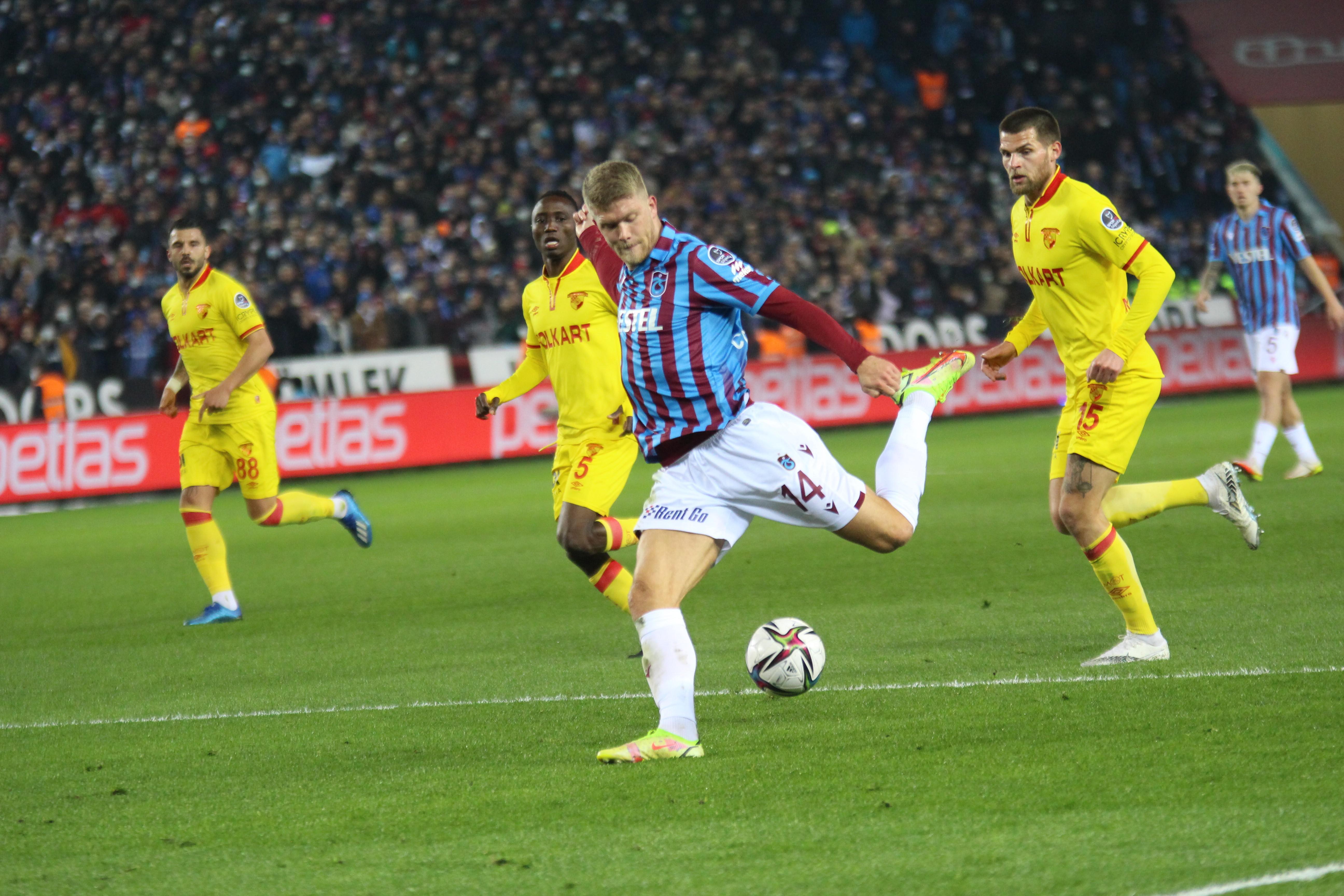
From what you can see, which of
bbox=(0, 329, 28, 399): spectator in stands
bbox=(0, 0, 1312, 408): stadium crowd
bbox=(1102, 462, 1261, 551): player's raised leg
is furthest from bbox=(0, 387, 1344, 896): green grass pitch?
bbox=(0, 0, 1312, 408): stadium crowd

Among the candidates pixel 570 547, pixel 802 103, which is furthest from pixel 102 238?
pixel 570 547

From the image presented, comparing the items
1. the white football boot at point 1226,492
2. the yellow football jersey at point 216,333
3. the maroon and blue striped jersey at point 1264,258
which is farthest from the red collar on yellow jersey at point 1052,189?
the maroon and blue striped jersey at point 1264,258

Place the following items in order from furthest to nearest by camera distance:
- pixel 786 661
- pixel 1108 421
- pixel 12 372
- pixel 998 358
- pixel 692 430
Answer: pixel 12 372 → pixel 998 358 → pixel 1108 421 → pixel 786 661 → pixel 692 430

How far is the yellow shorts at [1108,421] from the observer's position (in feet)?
22.3

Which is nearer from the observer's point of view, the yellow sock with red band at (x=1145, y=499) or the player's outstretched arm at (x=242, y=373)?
the yellow sock with red band at (x=1145, y=499)

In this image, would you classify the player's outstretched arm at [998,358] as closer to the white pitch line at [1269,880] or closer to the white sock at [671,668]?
the white sock at [671,668]

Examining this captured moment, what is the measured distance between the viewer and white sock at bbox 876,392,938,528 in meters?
6.00

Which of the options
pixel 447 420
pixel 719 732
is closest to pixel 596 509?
pixel 719 732

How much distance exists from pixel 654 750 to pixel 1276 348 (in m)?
8.58

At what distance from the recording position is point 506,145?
2642 centimetres

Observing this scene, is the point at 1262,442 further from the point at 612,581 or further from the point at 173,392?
the point at 173,392

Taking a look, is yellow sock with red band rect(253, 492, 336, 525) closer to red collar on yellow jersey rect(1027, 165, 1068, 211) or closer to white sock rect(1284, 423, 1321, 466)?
red collar on yellow jersey rect(1027, 165, 1068, 211)

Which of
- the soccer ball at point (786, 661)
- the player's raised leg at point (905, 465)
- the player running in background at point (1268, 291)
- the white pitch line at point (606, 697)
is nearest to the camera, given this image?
the player's raised leg at point (905, 465)

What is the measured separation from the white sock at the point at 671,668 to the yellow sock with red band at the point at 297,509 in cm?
552
